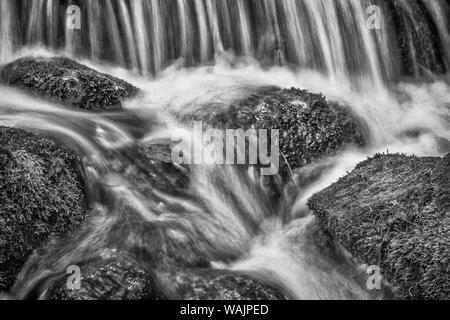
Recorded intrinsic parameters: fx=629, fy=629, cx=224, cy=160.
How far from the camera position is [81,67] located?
8.39 metres

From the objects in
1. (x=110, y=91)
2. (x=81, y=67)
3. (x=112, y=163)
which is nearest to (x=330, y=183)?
(x=112, y=163)

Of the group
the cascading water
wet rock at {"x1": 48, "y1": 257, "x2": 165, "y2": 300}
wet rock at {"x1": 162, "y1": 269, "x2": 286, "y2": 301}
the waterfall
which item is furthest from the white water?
wet rock at {"x1": 48, "y1": 257, "x2": 165, "y2": 300}

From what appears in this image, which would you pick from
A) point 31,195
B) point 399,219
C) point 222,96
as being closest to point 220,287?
point 399,219

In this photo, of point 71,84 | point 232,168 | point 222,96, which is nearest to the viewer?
point 232,168

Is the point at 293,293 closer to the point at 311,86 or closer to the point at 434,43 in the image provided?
the point at 311,86

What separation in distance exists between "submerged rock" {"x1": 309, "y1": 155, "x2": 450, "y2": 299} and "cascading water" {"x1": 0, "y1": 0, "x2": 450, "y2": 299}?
33 centimetres

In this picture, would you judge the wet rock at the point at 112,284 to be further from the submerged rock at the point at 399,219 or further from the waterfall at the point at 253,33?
the waterfall at the point at 253,33

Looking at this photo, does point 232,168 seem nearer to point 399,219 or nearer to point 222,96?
point 222,96

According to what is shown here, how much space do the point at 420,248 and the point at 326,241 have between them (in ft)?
3.74

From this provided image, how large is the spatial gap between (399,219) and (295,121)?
7.79 feet

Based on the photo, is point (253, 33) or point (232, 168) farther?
point (253, 33)

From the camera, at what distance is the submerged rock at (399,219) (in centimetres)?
537

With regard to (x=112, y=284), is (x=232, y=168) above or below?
above

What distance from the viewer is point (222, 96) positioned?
8.32m
